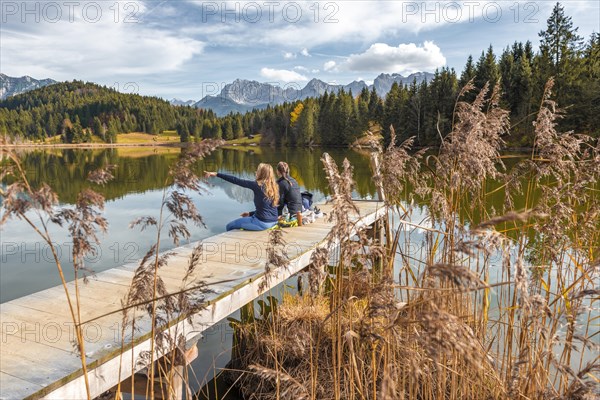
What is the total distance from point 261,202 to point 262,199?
6 cm

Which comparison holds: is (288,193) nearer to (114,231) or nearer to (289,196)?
(289,196)

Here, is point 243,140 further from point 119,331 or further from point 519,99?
point 119,331

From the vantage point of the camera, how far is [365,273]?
103 inches

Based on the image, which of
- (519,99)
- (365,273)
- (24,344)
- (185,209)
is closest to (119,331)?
(24,344)

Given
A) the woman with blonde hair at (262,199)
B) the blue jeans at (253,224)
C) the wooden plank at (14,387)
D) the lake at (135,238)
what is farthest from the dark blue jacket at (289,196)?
the wooden plank at (14,387)

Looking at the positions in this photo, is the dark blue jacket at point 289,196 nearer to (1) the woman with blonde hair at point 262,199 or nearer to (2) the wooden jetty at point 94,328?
(1) the woman with blonde hair at point 262,199

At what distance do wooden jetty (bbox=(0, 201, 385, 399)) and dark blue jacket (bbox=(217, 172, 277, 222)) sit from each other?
165 centimetres

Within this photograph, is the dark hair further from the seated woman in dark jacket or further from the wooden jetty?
the wooden jetty

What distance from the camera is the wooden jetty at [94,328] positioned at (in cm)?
286

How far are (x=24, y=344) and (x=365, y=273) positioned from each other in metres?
2.71

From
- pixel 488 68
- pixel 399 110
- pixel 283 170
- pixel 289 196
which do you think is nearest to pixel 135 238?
pixel 289 196

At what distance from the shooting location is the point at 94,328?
3.60 meters

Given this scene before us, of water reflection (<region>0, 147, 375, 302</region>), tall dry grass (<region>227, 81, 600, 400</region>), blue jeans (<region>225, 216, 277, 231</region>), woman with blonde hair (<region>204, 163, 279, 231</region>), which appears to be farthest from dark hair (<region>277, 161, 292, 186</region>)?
tall dry grass (<region>227, 81, 600, 400</region>)

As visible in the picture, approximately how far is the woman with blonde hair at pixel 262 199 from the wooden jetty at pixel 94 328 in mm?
1613
